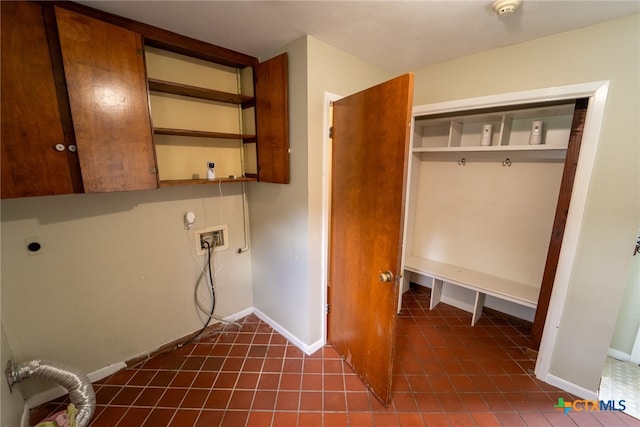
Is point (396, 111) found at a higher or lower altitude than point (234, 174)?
higher

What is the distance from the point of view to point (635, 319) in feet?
6.32

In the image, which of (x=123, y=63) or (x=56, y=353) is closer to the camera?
(x=123, y=63)

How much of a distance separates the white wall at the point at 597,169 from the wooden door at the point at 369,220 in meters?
1.01

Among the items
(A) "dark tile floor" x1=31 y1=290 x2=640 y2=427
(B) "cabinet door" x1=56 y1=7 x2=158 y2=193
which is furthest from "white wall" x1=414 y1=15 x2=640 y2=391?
(B) "cabinet door" x1=56 y1=7 x2=158 y2=193

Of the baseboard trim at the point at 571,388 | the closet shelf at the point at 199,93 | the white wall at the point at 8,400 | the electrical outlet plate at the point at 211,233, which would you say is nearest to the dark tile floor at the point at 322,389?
the baseboard trim at the point at 571,388

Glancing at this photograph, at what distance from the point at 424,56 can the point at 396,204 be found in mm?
1347

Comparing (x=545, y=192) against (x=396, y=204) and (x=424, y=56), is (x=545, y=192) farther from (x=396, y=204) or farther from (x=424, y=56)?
(x=396, y=204)

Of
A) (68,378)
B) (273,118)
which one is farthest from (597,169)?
(68,378)

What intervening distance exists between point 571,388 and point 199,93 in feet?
10.8

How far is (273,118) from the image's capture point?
1.86 metres

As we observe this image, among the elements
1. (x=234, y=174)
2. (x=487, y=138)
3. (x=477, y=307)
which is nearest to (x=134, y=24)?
(x=234, y=174)

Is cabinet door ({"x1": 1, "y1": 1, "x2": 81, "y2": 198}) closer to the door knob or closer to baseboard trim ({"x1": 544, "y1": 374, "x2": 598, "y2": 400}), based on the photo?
the door knob

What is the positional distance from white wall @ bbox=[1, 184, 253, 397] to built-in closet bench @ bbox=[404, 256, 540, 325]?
2024 mm

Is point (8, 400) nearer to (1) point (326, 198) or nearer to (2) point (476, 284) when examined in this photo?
(1) point (326, 198)
